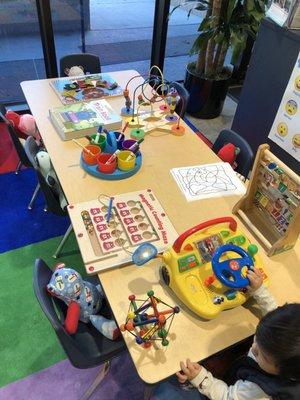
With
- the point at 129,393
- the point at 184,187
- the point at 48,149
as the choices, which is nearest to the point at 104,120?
the point at 48,149

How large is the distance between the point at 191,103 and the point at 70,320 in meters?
2.80

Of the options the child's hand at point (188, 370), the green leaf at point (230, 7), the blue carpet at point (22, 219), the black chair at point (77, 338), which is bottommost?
the blue carpet at point (22, 219)

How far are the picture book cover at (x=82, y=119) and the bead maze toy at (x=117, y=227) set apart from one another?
1.61ft

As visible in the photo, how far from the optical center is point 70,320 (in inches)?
41.7

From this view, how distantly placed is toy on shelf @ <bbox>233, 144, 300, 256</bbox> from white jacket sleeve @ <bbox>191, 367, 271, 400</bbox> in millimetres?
477

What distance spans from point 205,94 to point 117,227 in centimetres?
240

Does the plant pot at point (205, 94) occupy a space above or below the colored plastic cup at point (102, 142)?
below

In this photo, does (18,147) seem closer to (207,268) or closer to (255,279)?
(207,268)

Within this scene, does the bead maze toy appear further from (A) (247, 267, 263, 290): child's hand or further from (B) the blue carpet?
(B) the blue carpet

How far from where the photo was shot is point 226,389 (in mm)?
961

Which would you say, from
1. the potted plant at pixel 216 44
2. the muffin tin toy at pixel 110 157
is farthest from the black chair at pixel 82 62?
the muffin tin toy at pixel 110 157

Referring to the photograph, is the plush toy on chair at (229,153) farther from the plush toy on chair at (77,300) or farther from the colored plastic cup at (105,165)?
the plush toy on chair at (77,300)

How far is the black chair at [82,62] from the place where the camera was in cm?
240

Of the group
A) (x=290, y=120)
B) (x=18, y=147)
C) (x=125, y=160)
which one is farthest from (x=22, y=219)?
(x=290, y=120)
